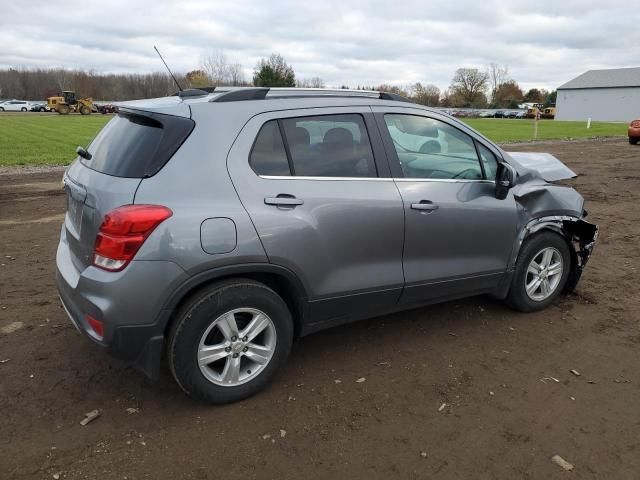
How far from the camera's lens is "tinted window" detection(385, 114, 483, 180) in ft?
12.2

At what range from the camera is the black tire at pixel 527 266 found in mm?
4387

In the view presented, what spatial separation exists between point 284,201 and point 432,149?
1.47 meters

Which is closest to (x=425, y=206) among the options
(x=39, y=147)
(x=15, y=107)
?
(x=39, y=147)

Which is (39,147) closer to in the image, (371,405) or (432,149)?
(432,149)

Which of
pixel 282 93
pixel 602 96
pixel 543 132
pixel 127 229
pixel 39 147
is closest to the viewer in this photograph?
pixel 127 229

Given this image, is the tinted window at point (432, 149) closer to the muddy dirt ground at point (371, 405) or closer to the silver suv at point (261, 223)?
the silver suv at point (261, 223)

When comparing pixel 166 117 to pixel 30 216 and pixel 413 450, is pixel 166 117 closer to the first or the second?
pixel 413 450

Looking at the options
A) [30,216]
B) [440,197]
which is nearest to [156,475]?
[440,197]

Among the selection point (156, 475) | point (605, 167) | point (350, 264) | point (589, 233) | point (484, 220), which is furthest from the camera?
point (605, 167)

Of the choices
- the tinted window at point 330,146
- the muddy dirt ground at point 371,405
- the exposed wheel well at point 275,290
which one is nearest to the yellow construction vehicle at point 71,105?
the muddy dirt ground at point 371,405

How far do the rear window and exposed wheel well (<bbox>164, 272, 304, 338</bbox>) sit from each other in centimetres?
69

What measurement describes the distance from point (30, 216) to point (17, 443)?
6290 millimetres

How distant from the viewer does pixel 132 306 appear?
2809 millimetres

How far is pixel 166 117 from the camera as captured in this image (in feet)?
10.1
